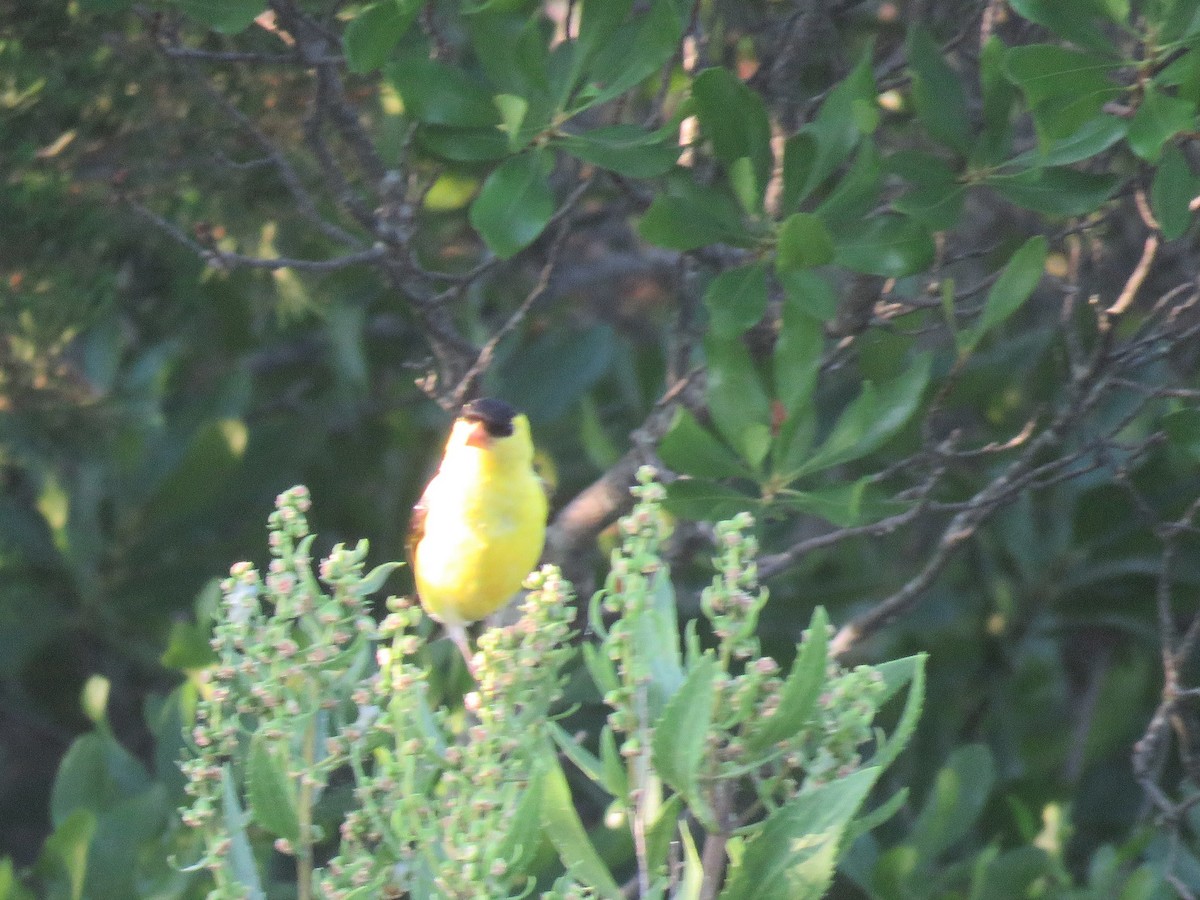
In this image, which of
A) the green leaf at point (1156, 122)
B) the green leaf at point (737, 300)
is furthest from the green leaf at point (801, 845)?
the green leaf at point (1156, 122)

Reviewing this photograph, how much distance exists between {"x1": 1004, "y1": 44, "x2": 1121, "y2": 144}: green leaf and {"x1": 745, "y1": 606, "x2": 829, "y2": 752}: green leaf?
3.83 feet

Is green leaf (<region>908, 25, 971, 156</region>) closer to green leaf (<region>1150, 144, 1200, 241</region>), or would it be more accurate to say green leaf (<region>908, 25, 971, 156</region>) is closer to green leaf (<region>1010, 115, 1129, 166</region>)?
green leaf (<region>1010, 115, 1129, 166</region>)

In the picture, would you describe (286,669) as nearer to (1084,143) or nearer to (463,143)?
(463,143)

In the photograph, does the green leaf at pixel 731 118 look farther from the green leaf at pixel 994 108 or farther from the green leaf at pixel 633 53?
the green leaf at pixel 994 108

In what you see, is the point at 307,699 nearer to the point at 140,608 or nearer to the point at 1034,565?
the point at 140,608

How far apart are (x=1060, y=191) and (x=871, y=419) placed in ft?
1.66

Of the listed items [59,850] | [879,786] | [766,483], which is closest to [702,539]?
[766,483]

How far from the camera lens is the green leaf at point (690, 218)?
8.63 feet

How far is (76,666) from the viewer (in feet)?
17.1

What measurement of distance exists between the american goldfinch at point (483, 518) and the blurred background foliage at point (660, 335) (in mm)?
101

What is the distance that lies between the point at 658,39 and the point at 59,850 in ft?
6.46

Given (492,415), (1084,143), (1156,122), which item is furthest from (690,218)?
(492,415)

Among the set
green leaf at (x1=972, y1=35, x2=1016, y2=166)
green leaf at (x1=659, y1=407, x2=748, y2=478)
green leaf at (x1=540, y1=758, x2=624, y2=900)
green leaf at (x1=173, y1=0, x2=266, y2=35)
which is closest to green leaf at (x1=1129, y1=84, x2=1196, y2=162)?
green leaf at (x1=972, y1=35, x2=1016, y2=166)

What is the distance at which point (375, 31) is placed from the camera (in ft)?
8.18
